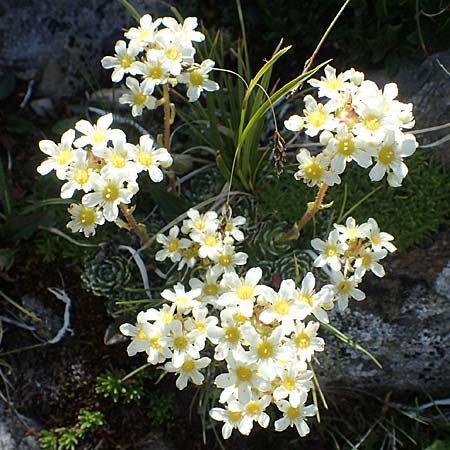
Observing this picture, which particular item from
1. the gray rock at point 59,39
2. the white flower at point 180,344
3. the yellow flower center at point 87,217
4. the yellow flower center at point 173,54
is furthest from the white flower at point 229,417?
the gray rock at point 59,39

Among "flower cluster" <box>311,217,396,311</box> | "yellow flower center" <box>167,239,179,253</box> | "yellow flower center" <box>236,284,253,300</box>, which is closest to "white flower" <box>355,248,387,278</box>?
"flower cluster" <box>311,217,396,311</box>

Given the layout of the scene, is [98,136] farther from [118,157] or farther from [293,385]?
[293,385]

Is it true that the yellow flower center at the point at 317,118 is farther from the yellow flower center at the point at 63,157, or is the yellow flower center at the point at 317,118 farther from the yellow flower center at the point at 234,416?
the yellow flower center at the point at 234,416

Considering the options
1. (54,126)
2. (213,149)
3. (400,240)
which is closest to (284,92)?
(213,149)

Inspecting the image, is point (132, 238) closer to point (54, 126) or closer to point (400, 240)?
point (54, 126)

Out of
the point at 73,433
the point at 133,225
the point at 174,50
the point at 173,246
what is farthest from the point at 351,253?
the point at 73,433

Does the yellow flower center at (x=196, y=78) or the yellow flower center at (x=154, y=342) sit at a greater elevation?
the yellow flower center at (x=196, y=78)

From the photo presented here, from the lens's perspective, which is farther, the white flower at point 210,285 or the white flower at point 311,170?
the white flower at point 210,285
